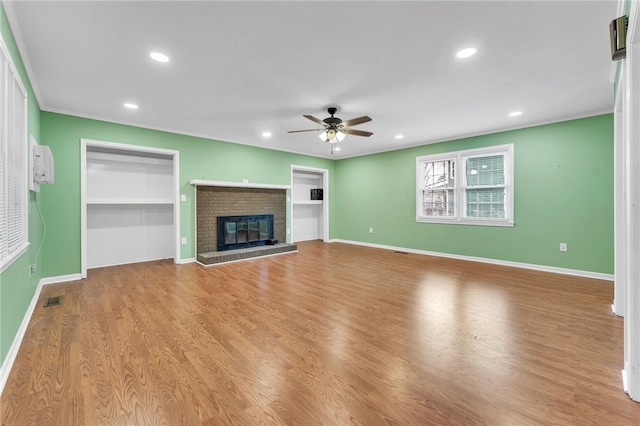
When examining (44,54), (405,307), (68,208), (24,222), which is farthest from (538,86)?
(68,208)

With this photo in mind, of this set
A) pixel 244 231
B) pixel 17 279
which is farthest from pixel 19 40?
pixel 244 231

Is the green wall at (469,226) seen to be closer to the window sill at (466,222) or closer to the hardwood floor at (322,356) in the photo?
the window sill at (466,222)

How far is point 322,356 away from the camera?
2078mm

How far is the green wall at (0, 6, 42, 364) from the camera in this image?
1.89 metres

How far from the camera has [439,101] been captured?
3.68 metres

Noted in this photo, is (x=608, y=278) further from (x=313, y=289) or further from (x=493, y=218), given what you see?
(x=313, y=289)

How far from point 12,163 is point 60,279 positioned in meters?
2.69

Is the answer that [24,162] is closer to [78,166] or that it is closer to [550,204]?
[78,166]

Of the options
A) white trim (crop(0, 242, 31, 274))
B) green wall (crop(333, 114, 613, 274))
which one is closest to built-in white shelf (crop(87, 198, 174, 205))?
white trim (crop(0, 242, 31, 274))

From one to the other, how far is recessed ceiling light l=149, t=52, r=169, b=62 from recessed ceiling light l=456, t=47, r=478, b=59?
276 centimetres

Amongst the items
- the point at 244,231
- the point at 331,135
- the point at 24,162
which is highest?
the point at 331,135

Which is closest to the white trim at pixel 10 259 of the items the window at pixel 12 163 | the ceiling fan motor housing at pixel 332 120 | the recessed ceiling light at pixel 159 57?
the window at pixel 12 163

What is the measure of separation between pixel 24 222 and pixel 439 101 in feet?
16.2

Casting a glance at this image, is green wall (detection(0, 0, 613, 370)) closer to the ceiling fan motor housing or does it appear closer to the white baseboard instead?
the white baseboard
